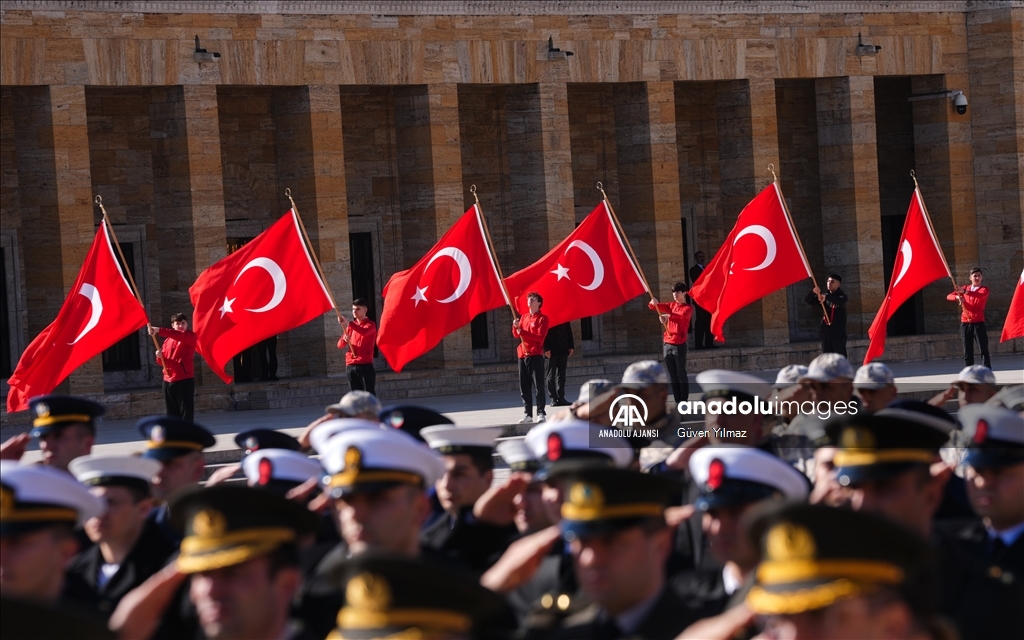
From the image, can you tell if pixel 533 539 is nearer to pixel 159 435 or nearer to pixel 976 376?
pixel 159 435

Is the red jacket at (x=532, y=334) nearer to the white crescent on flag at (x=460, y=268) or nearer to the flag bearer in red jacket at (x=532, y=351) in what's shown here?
the flag bearer in red jacket at (x=532, y=351)

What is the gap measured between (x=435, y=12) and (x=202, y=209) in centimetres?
506

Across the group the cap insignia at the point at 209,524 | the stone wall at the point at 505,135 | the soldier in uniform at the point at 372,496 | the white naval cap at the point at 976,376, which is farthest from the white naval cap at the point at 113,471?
the stone wall at the point at 505,135

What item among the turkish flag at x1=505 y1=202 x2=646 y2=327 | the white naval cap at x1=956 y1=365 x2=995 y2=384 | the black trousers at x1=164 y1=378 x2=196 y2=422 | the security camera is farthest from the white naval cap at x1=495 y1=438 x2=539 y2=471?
the security camera

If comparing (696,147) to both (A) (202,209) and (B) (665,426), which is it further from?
(B) (665,426)

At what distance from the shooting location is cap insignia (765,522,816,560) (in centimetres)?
382

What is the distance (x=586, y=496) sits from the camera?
198 inches

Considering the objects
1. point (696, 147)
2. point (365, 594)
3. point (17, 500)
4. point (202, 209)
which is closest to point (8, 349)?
point (202, 209)

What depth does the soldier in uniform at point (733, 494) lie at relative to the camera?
5.47 m

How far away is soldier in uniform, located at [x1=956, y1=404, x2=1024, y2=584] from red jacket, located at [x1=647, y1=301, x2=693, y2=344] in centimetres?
1607

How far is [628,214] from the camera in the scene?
29516 mm

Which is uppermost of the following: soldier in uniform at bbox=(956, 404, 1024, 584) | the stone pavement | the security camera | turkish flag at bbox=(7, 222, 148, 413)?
the security camera

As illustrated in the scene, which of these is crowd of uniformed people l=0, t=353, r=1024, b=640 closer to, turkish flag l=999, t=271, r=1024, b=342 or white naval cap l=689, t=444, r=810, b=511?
white naval cap l=689, t=444, r=810, b=511

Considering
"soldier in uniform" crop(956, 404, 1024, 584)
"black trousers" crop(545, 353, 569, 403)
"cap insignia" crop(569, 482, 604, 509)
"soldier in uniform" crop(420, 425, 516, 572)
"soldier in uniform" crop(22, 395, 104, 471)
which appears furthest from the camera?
"black trousers" crop(545, 353, 569, 403)
